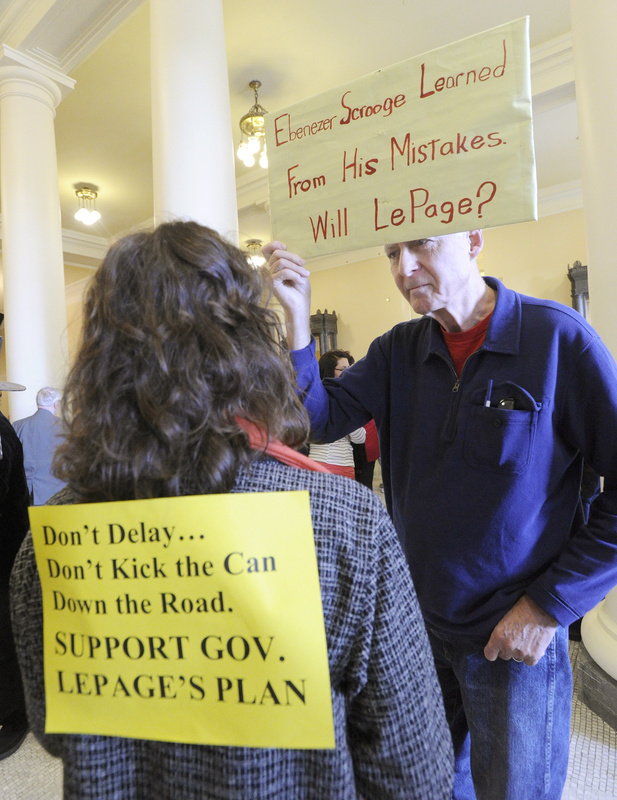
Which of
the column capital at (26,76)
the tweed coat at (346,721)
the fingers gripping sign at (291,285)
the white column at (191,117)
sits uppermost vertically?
the column capital at (26,76)

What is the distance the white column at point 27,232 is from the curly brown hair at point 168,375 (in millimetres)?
3701

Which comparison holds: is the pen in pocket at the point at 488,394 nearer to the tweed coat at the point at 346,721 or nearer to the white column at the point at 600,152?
the tweed coat at the point at 346,721

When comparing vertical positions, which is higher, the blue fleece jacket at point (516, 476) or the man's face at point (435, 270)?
the man's face at point (435, 270)

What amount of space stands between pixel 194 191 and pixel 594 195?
5.21 ft

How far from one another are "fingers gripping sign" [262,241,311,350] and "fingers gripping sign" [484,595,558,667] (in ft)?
2.18

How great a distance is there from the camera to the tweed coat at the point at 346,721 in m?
0.59

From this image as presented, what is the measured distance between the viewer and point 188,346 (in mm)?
594

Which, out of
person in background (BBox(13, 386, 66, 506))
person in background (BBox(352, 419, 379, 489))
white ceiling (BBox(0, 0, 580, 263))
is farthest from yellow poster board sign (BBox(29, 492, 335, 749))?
white ceiling (BBox(0, 0, 580, 263))

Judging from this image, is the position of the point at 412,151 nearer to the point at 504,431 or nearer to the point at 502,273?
the point at 504,431

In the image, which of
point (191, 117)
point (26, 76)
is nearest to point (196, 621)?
point (191, 117)

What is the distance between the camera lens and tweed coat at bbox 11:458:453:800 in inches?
23.0

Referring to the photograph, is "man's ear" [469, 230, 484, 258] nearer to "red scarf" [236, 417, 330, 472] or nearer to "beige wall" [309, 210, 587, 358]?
"red scarf" [236, 417, 330, 472]

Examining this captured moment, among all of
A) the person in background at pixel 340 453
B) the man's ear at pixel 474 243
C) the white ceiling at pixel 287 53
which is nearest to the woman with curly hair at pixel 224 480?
the man's ear at pixel 474 243

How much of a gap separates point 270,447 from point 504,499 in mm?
579
